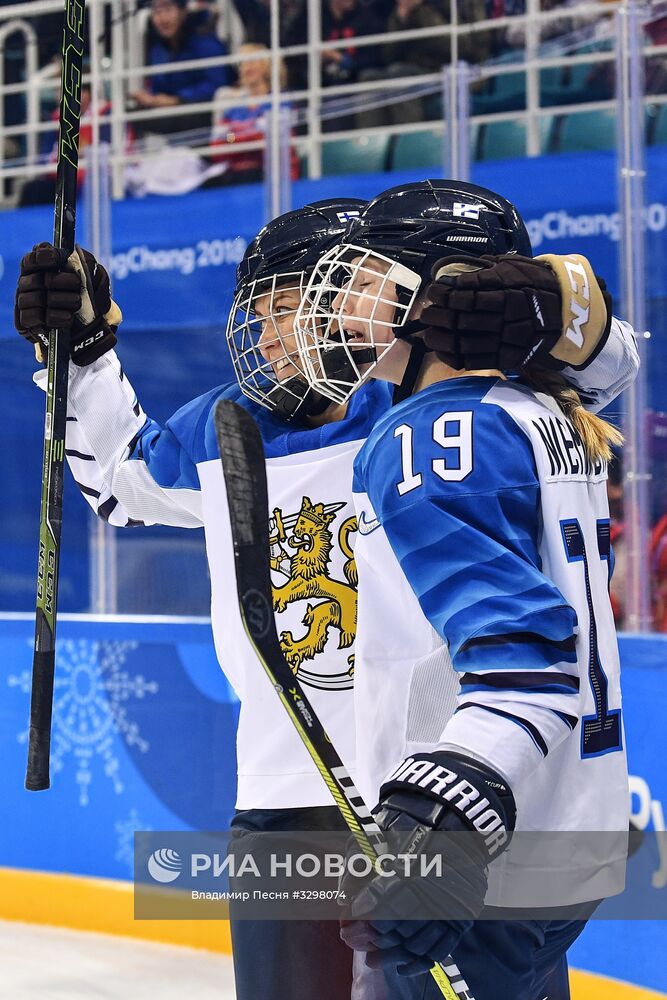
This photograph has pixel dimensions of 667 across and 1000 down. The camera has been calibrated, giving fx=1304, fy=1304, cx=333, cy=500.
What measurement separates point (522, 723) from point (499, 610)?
0.28 ft

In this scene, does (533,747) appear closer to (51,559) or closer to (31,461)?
(51,559)

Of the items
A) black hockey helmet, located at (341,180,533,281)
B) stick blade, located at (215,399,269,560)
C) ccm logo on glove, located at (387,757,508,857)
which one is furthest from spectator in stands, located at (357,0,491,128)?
ccm logo on glove, located at (387,757,508,857)

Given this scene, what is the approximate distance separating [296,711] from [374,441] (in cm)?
25

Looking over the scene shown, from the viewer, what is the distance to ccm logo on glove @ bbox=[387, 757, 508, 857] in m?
0.93

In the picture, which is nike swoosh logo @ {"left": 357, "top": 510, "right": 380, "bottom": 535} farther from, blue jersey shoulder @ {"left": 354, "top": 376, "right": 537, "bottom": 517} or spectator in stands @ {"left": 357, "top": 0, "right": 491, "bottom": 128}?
spectator in stands @ {"left": 357, "top": 0, "right": 491, "bottom": 128}

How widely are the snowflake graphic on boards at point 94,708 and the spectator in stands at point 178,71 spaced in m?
2.73

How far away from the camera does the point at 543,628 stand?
0.98 meters

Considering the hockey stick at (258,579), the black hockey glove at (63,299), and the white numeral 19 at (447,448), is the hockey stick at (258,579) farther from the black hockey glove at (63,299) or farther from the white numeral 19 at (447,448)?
the black hockey glove at (63,299)

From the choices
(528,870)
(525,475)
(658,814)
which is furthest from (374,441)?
(658,814)

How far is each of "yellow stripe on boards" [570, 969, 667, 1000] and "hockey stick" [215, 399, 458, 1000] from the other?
155cm

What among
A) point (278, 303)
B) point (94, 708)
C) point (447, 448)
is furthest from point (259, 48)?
point (447, 448)

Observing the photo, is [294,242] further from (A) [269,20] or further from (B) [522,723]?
(A) [269,20]

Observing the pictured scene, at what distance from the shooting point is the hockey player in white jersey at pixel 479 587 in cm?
95

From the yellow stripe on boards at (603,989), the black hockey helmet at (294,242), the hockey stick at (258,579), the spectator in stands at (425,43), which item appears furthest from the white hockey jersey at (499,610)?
the spectator in stands at (425,43)
